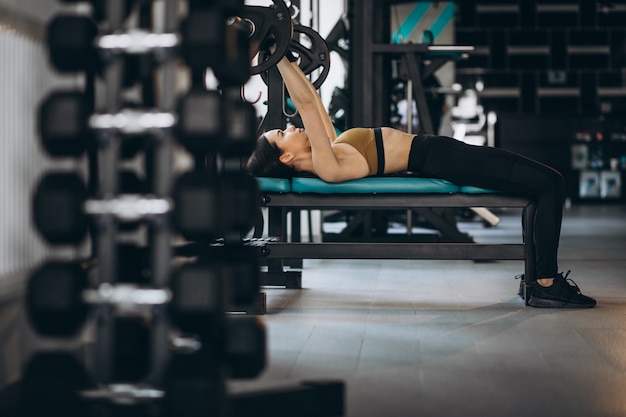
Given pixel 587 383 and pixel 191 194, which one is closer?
pixel 191 194

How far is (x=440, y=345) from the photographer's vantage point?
7.53ft

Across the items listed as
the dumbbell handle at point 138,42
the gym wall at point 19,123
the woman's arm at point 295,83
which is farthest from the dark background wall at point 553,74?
the dumbbell handle at point 138,42

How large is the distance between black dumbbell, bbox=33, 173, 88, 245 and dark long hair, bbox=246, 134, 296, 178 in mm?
1587

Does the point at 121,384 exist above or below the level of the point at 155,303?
below

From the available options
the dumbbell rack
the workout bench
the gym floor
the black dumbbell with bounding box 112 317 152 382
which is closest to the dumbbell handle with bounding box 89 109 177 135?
the dumbbell rack

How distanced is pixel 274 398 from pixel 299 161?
59.2 inches

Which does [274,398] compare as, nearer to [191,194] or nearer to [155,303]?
[155,303]

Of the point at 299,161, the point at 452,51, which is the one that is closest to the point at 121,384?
the point at 299,161

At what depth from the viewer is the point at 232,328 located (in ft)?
4.84

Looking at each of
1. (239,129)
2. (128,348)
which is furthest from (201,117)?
(128,348)

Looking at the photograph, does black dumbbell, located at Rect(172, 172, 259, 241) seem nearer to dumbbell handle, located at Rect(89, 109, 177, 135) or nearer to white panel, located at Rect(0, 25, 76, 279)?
dumbbell handle, located at Rect(89, 109, 177, 135)

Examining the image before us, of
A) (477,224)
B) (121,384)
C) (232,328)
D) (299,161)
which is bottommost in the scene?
(477,224)

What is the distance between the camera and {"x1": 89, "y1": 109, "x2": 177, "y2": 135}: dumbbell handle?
1398 millimetres

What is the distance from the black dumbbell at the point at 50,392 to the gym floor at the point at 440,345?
228 millimetres
